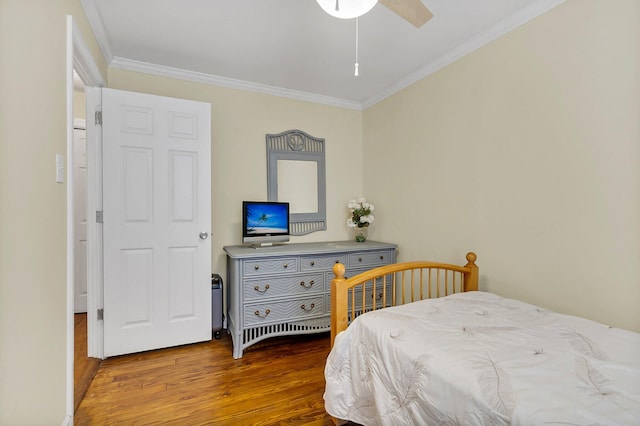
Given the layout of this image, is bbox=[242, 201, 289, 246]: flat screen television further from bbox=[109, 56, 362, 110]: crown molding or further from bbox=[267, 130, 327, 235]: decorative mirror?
bbox=[109, 56, 362, 110]: crown molding

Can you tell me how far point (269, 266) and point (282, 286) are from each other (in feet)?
0.69

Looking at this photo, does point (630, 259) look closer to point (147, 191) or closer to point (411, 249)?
point (411, 249)

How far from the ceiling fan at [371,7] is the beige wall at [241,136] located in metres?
1.92

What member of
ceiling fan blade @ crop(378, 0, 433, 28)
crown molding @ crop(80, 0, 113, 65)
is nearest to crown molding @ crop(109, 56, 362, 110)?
crown molding @ crop(80, 0, 113, 65)

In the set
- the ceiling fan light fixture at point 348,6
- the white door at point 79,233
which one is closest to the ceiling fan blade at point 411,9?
the ceiling fan light fixture at point 348,6

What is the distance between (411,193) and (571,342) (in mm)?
1802

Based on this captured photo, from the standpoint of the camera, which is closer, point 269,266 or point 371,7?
point 371,7

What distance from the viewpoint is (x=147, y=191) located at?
2.47 metres

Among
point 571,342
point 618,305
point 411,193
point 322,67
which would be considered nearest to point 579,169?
point 618,305

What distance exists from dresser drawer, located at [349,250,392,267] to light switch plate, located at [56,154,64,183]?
2132mm

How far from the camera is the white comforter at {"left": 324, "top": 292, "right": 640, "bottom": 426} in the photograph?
87cm

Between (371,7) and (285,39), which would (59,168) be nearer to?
(371,7)

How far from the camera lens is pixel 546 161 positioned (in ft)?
6.01

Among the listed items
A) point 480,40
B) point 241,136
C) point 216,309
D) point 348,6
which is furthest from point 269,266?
point 480,40
